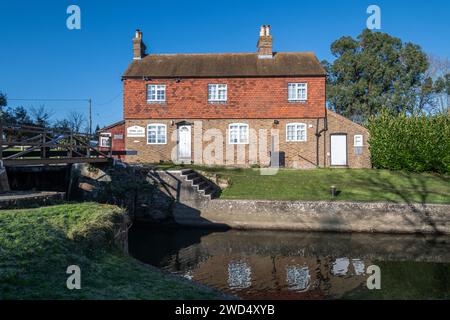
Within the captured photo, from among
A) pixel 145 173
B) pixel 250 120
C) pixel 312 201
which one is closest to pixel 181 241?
pixel 145 173

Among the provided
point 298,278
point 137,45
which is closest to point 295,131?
point 137,45

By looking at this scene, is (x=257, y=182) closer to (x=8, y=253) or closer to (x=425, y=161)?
(x=425, y=161)

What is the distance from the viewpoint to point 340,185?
64.0ft

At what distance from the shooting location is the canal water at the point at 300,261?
9.49 metres

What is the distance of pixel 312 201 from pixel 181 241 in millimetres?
6088

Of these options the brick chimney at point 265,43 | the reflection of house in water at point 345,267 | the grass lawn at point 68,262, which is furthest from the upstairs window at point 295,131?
the grass lawn at point 68,262

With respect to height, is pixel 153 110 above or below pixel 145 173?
above

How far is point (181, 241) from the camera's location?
49.4 feet

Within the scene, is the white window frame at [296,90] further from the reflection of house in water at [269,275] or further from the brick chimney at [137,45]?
the reflection of house in water at [269,275]

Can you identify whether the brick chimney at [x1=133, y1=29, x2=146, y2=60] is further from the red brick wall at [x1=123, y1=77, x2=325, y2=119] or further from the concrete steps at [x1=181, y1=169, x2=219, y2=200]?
the concrete steps at [x1=181, y1=169, x2=219, y2=200]

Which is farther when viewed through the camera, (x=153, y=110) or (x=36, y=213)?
(x=153, y=110)

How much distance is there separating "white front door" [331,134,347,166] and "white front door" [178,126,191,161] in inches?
402

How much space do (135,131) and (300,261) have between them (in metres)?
17.6

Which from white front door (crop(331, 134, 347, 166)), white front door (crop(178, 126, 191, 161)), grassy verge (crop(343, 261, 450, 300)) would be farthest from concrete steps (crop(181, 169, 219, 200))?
white front door (crop(331, 134, 347, 166))
